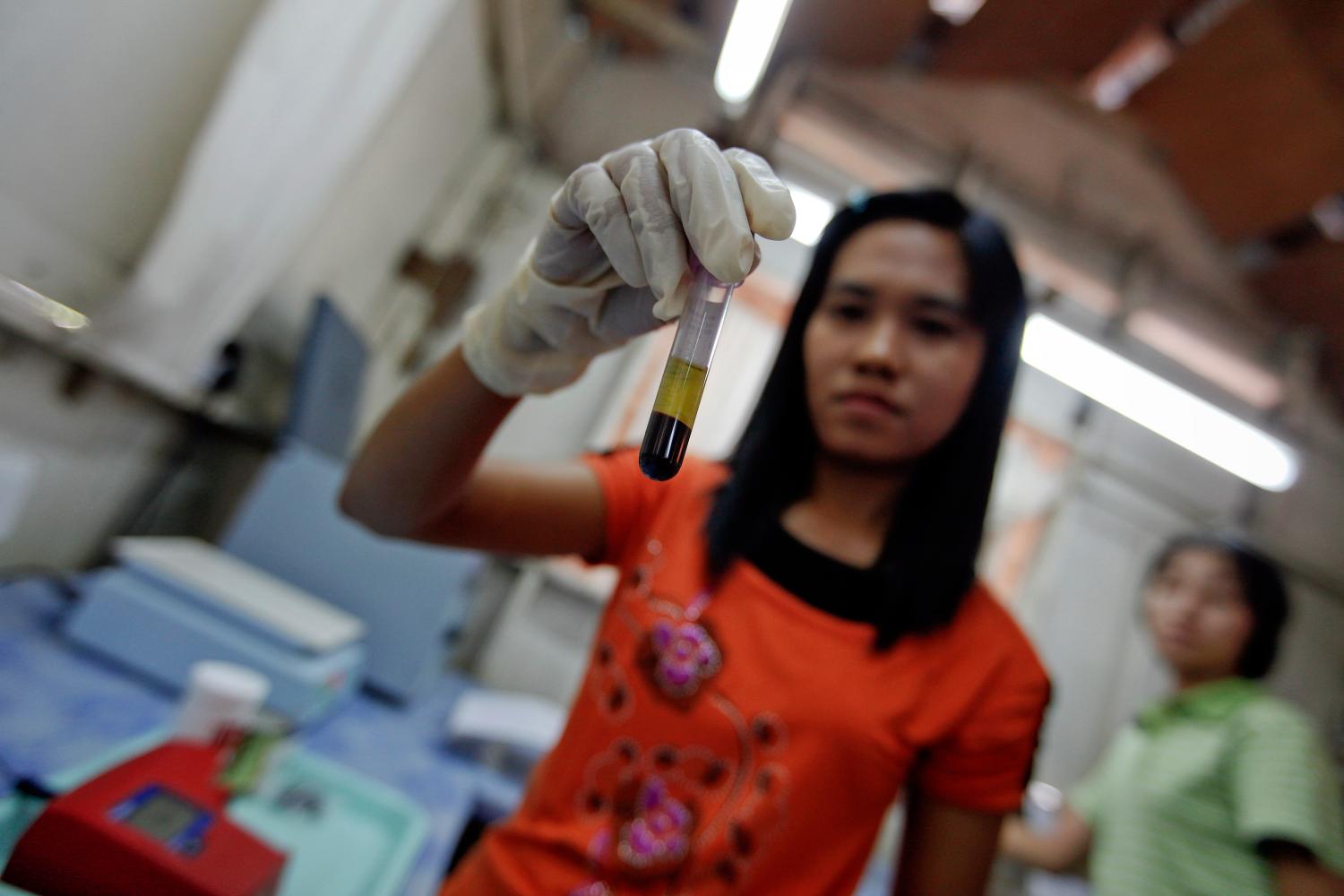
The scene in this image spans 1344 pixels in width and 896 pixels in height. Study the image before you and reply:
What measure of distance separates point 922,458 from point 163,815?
0.89 meters

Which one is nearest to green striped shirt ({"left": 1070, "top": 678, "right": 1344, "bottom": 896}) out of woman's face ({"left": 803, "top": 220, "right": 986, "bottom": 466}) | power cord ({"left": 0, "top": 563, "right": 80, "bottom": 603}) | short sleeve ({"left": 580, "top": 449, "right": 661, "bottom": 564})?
woman's face ({"left": 803, "top": 220, "right": 986, "bottom": 466})

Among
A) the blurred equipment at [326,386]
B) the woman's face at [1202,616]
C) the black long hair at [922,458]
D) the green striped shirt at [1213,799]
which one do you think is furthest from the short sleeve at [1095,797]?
the blurred equipment at [326,386]

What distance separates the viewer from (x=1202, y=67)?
7.56 ft

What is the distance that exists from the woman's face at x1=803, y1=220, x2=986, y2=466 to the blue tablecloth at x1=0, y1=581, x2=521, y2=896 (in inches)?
31.3

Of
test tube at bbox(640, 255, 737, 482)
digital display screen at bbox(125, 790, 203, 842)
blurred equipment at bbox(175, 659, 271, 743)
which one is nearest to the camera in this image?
test tube at bbox(640, 255, 737, 482)

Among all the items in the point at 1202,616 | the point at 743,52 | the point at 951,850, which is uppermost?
the point at 743,52

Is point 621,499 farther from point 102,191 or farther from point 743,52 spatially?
point 743,52

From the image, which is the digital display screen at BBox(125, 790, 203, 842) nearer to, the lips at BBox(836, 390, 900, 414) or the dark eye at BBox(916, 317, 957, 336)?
the lips at BBox(836, 390, 900, 414)

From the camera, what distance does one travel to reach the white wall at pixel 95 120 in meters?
0.42

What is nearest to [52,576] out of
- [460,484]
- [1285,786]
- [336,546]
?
[336,546]

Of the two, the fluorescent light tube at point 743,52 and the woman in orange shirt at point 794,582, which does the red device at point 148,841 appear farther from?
the fluorescent light tube at point 743,52

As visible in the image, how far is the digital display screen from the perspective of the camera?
49 centimetres

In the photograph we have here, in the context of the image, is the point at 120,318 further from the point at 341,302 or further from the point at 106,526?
the point at 341,302

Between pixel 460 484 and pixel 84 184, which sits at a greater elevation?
pixel 84 184
